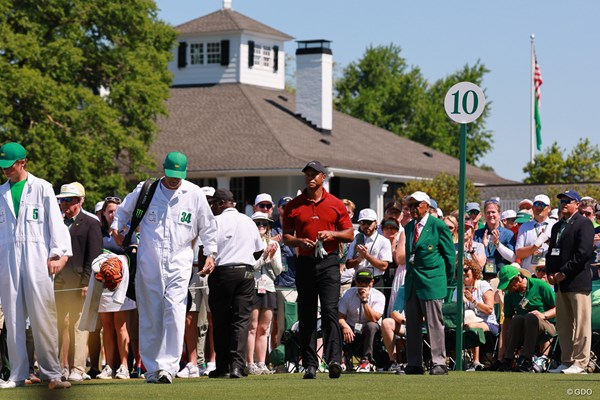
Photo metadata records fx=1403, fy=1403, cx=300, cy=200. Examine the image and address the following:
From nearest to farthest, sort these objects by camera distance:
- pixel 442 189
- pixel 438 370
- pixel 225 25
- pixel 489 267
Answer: pixel 438 370
pixel 489 267
pixel 442 189
pixel 225 25

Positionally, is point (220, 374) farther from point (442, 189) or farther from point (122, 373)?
point (442, 189)

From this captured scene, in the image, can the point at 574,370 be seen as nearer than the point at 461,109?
Yes

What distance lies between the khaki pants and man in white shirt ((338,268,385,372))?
225 cm

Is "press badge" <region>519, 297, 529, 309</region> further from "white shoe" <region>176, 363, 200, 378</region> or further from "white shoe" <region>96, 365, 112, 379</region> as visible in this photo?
"white shoe" <region>96, 365, 112, 379</region>

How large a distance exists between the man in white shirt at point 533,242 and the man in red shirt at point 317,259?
16.5 feet

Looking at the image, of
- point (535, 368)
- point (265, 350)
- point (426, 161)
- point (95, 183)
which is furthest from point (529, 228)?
point (426, 161)

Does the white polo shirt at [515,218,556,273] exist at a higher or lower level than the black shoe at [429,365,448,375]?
higher

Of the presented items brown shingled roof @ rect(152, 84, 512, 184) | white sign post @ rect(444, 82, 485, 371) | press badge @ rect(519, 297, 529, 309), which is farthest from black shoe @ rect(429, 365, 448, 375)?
brown shingled roof @ rect(152, 84, 512, 184)

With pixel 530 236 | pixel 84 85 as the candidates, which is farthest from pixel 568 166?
pixel 530 236

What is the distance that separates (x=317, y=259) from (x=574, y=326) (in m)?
3.62

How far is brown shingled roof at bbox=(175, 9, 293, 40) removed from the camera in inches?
2382

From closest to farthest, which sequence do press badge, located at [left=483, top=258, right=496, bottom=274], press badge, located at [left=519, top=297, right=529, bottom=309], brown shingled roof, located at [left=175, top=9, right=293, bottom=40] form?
press badge, located at [left=519, top=297, right=529, bottom=309] < press badge, located at [left=483, top=258, right=496, bottom=274] < brown shingled roof, located at [left=175, top=9, right=293, bottom=40]

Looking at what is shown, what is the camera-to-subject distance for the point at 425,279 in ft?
48.4

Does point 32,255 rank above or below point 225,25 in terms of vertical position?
below
